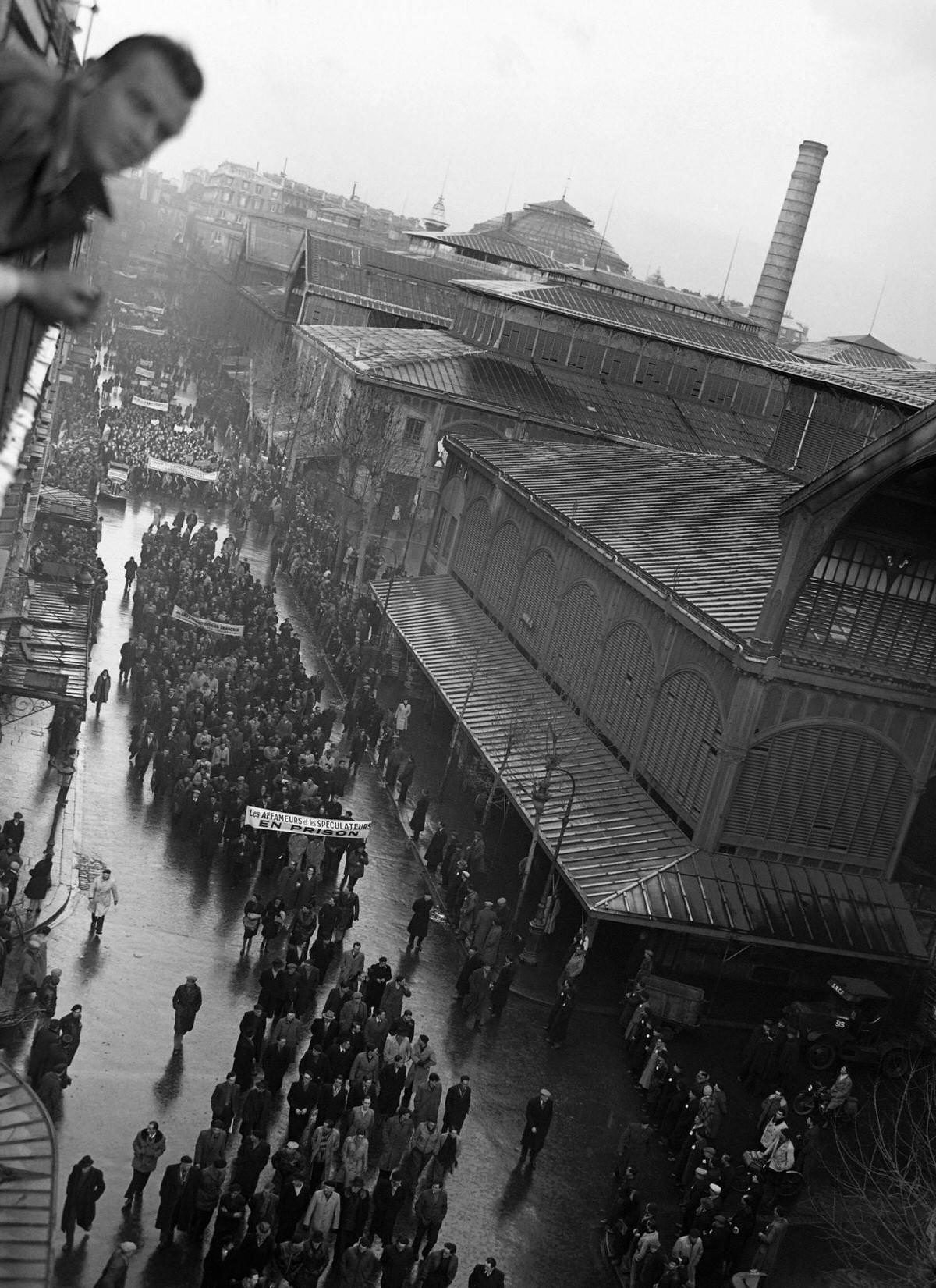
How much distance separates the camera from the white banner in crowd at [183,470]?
5644 centimetres

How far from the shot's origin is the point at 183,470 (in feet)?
185

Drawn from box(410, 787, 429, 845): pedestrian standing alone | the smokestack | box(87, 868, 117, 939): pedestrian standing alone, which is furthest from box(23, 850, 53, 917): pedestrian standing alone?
the smokestack

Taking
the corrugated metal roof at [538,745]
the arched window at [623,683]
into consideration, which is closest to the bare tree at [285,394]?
the corrugated metal roof at [538,745]

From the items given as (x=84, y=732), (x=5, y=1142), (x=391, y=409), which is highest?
(x=391, y=409)

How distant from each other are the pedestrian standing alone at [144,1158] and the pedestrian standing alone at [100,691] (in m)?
18.3

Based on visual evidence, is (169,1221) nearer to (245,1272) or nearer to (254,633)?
(245,1272)

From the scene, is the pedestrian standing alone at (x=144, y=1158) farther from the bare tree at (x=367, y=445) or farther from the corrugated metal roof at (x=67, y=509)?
the bare tree at (x=367, y=445)

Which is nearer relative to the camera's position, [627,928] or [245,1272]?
[245,1272]

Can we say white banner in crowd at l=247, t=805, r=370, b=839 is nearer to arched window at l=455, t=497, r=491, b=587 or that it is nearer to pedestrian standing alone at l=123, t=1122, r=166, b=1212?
pedestrian standing alone at l=123, t=1122, r=166, b=1212

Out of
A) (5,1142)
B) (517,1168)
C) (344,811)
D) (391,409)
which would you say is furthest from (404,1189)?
(391,409)

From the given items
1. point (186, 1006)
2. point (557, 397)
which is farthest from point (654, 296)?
point (186, 1006)

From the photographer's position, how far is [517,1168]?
63.7ft

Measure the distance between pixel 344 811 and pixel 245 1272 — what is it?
15.5 m

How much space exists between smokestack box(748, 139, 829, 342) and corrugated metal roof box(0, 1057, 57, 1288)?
6912 cm
